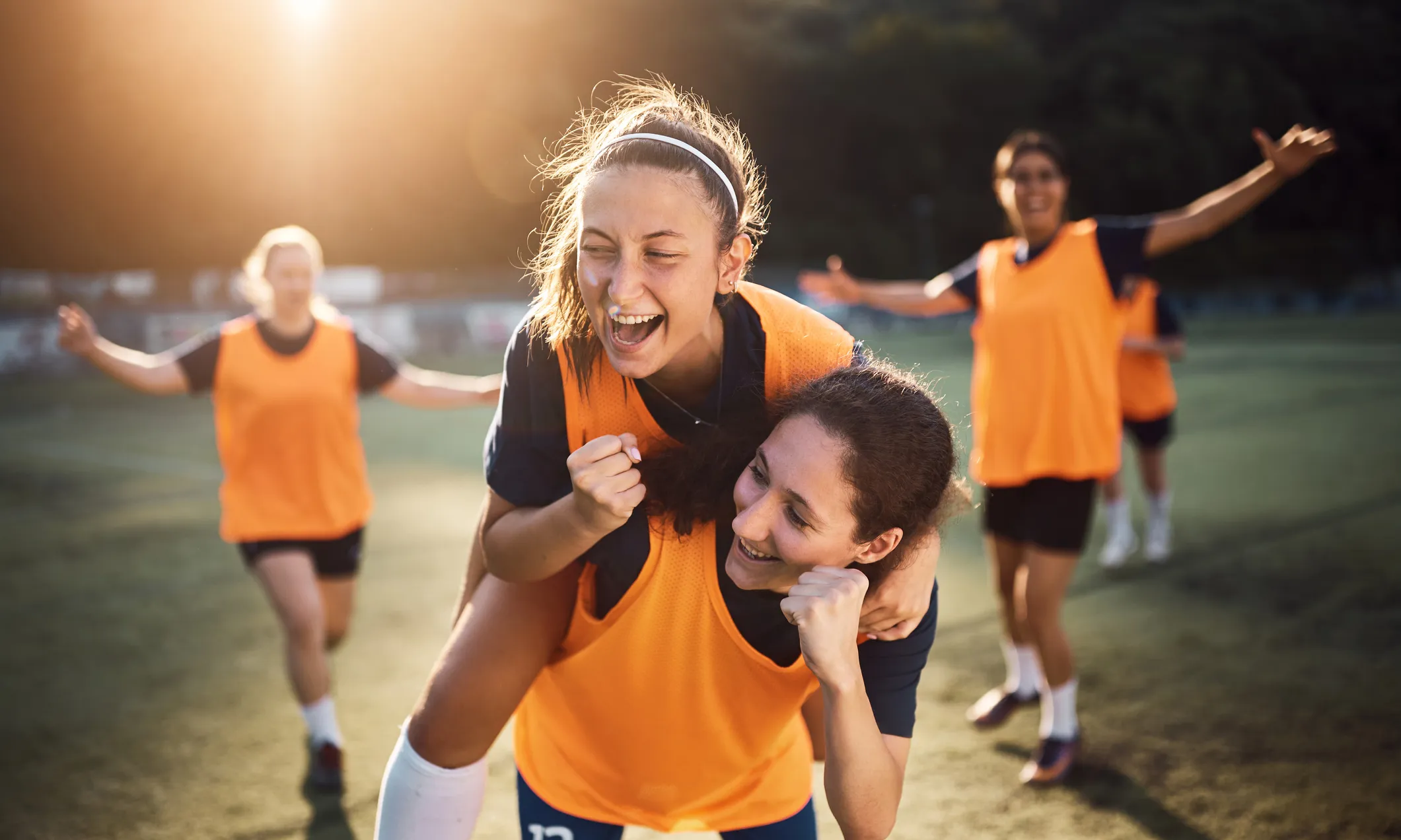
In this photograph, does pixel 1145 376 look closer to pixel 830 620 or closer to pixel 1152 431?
pixel 1152 431

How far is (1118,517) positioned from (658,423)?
567cm

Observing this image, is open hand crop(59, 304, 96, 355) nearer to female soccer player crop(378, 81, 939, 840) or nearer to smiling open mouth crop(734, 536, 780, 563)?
female soccer player crop(378, 81, 939, 840)

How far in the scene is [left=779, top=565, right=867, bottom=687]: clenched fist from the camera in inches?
71.0

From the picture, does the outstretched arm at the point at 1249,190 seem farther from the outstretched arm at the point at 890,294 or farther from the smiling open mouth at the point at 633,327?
the smiling open mouth at the point at 633,327

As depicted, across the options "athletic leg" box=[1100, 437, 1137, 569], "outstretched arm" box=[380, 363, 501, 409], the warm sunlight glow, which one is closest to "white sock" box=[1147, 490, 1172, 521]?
"athletic leg" box=[1100, 437, 1137, 569]

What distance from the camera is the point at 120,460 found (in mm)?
12750

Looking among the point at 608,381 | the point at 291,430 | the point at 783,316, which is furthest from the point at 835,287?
the point at 608,381

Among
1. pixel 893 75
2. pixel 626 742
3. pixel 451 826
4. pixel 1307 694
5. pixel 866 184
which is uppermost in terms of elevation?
pixel 893 75

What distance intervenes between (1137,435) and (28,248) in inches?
1335

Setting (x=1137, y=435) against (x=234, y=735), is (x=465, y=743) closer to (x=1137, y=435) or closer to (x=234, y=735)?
(x=234, y=735)

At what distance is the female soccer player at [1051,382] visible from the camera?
4.17 meters

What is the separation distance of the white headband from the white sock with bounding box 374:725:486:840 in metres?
1.26

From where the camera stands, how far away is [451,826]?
2.32 meters

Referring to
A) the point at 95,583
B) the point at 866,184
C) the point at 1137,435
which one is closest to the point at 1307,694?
the point at 1137,435
